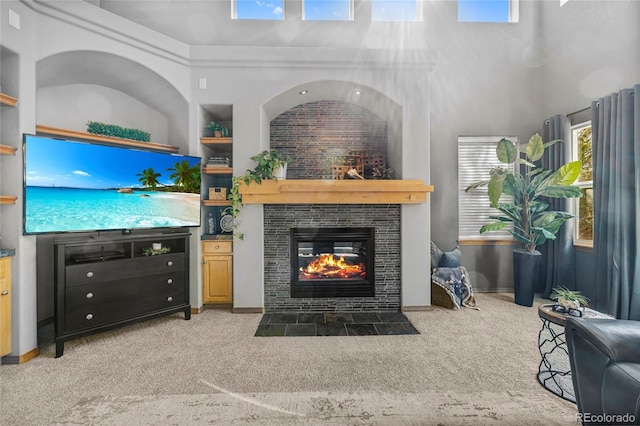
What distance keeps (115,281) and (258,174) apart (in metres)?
1.86

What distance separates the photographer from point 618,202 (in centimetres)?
318

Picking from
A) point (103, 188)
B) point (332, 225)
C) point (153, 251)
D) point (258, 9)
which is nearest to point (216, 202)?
point (153, 251)

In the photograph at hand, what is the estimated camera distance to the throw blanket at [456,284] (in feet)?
12.4

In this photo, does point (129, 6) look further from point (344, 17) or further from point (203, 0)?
point (344, 17)

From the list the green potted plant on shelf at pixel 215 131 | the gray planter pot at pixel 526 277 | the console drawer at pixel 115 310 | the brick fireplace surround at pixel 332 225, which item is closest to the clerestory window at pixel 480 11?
the brick fireplace surround at pixel 332 225

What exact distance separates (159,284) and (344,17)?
4.55m

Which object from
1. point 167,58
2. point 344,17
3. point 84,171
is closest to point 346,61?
point 344,17

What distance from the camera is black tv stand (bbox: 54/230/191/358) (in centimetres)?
262

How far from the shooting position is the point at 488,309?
3719 mm

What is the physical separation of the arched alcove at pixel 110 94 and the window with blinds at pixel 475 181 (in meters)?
4.05

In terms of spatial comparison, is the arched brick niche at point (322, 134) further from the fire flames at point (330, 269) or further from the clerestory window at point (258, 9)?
the clerestory window at point (258, 9)

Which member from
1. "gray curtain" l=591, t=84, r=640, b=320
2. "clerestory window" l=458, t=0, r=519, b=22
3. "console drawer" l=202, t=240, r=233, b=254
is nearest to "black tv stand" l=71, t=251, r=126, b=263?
"console drawer" l=202, t=240, r=233, b=254

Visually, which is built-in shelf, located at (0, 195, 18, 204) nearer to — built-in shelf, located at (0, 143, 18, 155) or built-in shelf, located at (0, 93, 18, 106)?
built-in shelf, located at (0, 143, 18, 155)

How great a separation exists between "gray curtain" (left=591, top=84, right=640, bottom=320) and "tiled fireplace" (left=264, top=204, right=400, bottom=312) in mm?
2322
